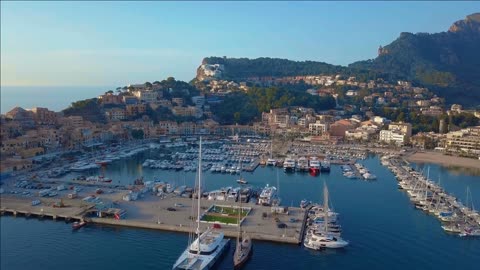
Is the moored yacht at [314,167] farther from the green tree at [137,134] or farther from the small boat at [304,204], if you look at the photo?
the green tree at [137,134]

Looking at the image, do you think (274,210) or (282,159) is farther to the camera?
(282,159)

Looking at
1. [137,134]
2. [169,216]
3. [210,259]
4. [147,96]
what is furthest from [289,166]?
[147,96]

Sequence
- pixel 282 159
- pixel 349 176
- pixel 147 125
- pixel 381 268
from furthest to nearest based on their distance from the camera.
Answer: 1. pixel 147 125
2. pixel 282 159
3. pixel 349 176
4. pixel 381 268

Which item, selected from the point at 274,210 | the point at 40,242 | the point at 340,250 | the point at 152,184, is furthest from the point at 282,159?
the point at 40,242

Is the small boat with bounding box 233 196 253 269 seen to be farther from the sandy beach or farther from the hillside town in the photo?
the sandy beach

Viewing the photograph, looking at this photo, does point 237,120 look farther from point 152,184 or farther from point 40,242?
point 40,242

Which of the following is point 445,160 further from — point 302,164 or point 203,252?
point 203,252

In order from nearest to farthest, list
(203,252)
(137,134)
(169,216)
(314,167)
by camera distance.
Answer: (203,252)
(169,216)
(314,167)
(137,134)
